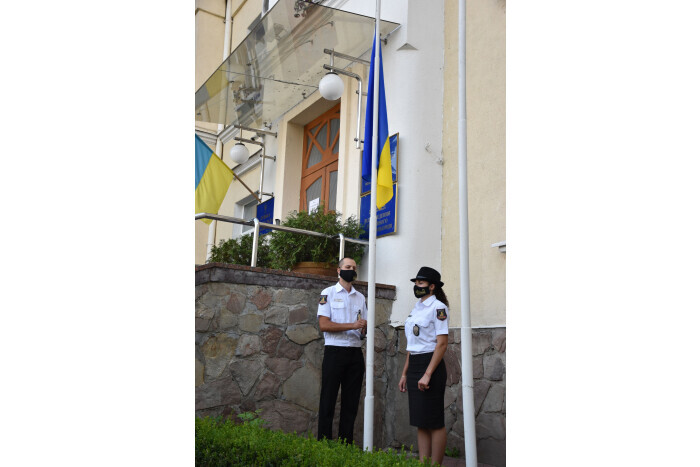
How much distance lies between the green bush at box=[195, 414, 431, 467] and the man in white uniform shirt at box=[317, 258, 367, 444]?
5.67 ft

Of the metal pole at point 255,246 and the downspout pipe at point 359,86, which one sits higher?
the downspout pipe at point 359,86

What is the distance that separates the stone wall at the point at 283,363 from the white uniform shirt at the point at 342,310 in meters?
0.62

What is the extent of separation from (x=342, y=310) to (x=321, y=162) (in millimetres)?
4830

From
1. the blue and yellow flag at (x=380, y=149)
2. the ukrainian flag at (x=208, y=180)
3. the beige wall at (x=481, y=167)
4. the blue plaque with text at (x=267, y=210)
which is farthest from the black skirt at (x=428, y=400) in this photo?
the blue plaque with text at (x=267, y=210)

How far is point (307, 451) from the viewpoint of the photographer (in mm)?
3568

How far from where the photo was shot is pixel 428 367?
5348 mm

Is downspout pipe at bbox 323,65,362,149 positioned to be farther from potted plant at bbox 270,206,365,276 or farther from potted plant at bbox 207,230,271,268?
potted plant at bbox 207,230,271,268

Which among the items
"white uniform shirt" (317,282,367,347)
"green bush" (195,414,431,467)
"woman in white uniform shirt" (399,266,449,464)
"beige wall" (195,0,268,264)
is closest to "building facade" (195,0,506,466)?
"white uniform shirt" (317,282,367,347)

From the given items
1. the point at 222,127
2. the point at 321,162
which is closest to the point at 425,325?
the point at 321,162

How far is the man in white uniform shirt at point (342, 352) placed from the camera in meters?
5.98

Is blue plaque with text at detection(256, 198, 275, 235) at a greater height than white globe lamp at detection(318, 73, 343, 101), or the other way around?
white globe lamp at detection(318, 73, 343, 101)

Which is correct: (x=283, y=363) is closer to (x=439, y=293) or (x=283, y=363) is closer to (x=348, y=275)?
(x=348, y=275)

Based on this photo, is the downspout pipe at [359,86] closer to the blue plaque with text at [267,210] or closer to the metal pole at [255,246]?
the metal pole at [255,246]

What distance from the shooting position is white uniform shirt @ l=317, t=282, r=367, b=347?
20.2ft
